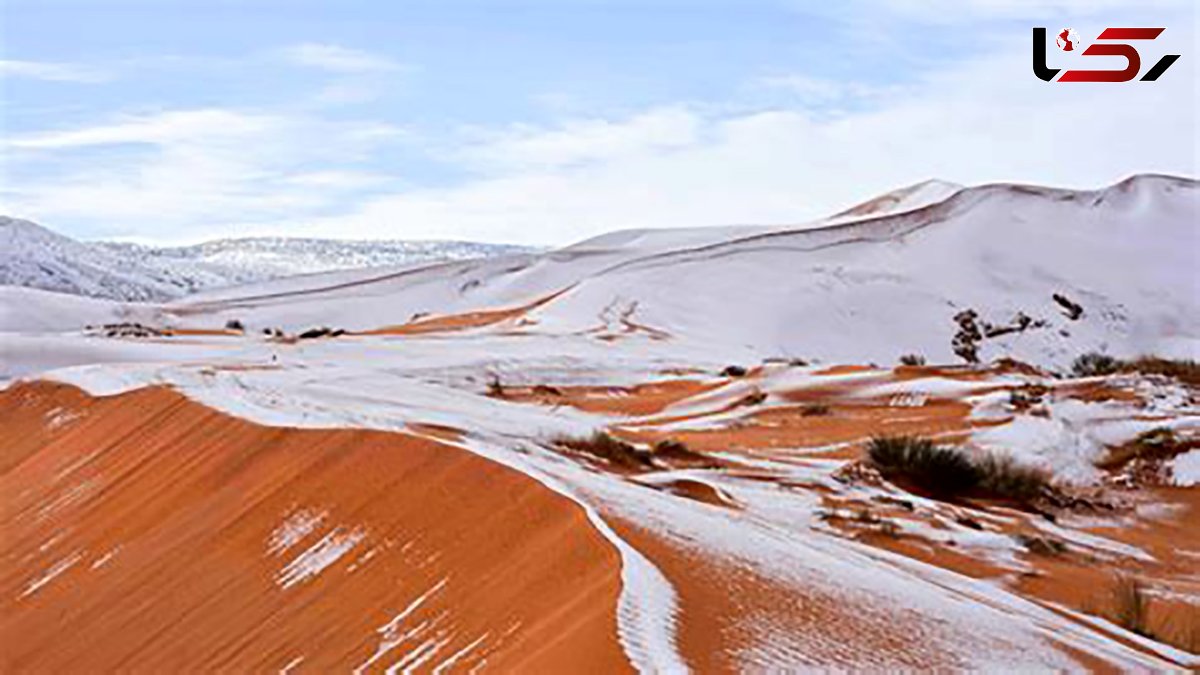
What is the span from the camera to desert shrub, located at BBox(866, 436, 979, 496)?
11.1 meters

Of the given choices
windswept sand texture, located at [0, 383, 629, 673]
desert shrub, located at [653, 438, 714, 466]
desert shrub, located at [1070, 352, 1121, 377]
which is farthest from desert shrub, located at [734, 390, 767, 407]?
windswept sand texture, located at [0, 383, 629, 673]

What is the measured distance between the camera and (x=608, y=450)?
1045 centimetres

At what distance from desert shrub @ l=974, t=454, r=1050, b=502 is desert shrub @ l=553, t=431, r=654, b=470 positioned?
7.90 feet

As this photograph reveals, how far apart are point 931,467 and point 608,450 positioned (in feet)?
7.66

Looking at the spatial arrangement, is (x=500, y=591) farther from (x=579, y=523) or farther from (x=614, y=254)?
(x=614, y=254)

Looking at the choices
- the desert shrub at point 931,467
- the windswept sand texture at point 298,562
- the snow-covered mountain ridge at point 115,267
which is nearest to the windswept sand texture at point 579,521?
the windswept sand texture at point 298,562

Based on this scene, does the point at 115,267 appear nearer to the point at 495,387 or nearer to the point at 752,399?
the point at 495,387

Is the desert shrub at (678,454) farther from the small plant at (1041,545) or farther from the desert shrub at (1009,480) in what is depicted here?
the small plant at (1041,545)

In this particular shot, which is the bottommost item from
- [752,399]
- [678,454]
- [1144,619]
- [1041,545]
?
[752,399]

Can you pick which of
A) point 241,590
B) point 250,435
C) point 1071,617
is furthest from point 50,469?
point 1071,617

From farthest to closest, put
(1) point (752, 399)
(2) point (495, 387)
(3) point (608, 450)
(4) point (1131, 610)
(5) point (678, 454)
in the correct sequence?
(2) point (495, 387) < (1) point (752, 399) < (5) point (678, 454) < (3) point (608, 450) < (4) point (1131, 610)

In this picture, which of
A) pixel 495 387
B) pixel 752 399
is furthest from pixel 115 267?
pixel 752 399

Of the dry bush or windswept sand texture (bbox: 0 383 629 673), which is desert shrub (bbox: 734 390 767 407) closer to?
windswept sand texture (bbox: 0 383 629 673)

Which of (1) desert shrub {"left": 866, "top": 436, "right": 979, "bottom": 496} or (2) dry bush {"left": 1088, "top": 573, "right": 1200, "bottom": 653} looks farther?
(1) desert shrub {"left": 866, "top": 436, "right": 979, "bottom": 496}
